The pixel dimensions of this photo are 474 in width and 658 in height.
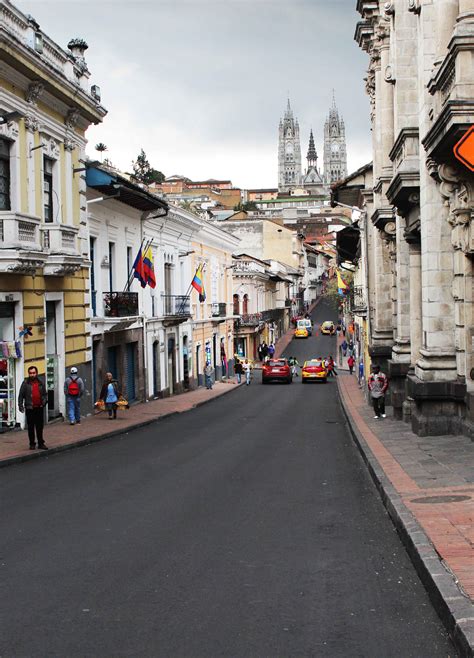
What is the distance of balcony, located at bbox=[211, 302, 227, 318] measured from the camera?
48.2 m

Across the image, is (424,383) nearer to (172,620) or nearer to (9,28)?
(172,620)

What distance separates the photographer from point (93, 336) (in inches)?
1024

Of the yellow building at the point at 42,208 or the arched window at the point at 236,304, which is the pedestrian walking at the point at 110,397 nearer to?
the yellow building at the point at 42,208

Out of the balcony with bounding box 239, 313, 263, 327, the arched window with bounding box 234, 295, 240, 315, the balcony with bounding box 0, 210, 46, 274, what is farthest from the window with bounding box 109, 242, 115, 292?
the arched window with bounding box 234, 295, 240, 315

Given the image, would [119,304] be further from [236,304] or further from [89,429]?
[236,304]

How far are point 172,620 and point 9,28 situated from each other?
15.5m

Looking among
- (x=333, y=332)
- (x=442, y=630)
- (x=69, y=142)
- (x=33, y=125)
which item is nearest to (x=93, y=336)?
(x=69, y=142)

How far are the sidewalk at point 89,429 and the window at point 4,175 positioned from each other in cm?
501

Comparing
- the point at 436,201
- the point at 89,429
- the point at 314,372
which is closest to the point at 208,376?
the point at 314,372

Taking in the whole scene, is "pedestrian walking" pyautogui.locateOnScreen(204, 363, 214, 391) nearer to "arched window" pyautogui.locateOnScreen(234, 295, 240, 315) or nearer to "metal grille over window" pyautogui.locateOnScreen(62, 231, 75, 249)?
"metal grille over window" pyautogui.locateOnScreen(62, 231, 75, 249)

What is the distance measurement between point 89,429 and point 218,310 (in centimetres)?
2832

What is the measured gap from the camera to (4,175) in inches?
743

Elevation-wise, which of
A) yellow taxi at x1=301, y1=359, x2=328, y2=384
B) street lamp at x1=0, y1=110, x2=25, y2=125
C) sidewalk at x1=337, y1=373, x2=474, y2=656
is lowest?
yellow taxi at x1=301, y1=359, x2=328, y2=384

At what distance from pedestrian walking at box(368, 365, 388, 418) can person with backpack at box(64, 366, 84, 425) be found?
7.19 meters
